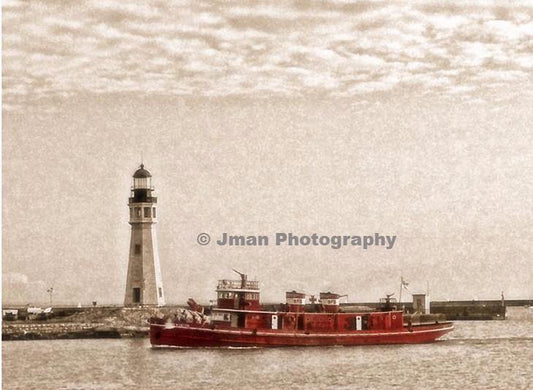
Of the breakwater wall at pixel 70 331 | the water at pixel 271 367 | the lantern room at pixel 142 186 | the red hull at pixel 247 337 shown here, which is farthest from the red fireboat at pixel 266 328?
the lantern room at pixel 142 186

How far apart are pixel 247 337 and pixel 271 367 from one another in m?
3.13

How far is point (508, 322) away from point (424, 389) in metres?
17.3

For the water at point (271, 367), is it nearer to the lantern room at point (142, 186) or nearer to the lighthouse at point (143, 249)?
the lighthouse at point (143, 249)

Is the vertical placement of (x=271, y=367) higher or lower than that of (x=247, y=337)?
lower

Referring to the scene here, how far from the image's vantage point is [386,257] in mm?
12672

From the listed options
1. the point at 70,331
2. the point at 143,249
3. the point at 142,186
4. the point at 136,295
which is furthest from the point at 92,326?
the point at 142,186

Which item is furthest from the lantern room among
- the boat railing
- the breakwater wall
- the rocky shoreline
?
the breakwater wall

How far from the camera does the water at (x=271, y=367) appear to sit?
40.7 ft

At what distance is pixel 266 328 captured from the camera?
676 inches

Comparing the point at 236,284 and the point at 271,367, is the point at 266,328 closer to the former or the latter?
the point at 271,367

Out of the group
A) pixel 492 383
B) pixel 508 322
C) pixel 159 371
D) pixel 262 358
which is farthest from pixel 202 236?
pixel 508 322

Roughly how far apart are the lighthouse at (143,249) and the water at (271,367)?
1.02m

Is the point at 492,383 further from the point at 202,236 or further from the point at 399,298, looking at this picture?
the point at 202,236

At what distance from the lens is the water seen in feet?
40.7
